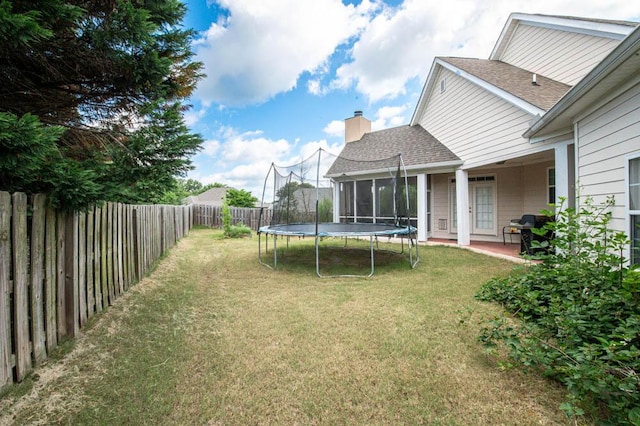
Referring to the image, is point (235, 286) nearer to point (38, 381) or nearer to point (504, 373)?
point (38, 381)

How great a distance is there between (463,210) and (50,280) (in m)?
8.71

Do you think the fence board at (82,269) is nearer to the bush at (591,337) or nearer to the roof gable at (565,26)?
the bush at (591,337)

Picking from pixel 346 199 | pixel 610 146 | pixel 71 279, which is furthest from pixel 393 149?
pixel 71 279

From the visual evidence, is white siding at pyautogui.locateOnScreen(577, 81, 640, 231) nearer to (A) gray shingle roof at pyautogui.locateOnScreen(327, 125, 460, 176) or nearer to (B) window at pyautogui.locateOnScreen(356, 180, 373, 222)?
(A) gray shingle roof at pyautogui.locateOnScreen(327, 125, 460, 176)

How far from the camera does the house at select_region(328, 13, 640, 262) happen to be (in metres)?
5.36

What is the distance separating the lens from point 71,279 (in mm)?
2643

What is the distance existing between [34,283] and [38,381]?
71 centimetres

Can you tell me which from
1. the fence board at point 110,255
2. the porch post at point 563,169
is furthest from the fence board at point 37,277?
the porch post at point 563,169

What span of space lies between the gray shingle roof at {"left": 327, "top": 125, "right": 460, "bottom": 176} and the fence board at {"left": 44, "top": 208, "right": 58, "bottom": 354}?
6.94 m

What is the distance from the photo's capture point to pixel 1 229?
188 cm

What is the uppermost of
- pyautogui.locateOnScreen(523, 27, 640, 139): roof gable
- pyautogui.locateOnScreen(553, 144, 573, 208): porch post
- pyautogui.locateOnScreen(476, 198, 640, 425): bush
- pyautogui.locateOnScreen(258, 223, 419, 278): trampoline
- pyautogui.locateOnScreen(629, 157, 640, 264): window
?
pyautogui.locateOnScreen(523, 27, 640, 139): roof gable

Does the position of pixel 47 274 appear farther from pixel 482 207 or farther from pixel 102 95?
pixel 482 207

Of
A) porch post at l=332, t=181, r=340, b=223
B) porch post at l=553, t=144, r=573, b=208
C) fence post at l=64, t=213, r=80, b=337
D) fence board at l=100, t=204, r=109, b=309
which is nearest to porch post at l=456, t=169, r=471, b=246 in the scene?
porch post at l=553, t=144, r=573, b=208

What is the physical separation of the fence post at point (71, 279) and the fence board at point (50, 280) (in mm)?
163
